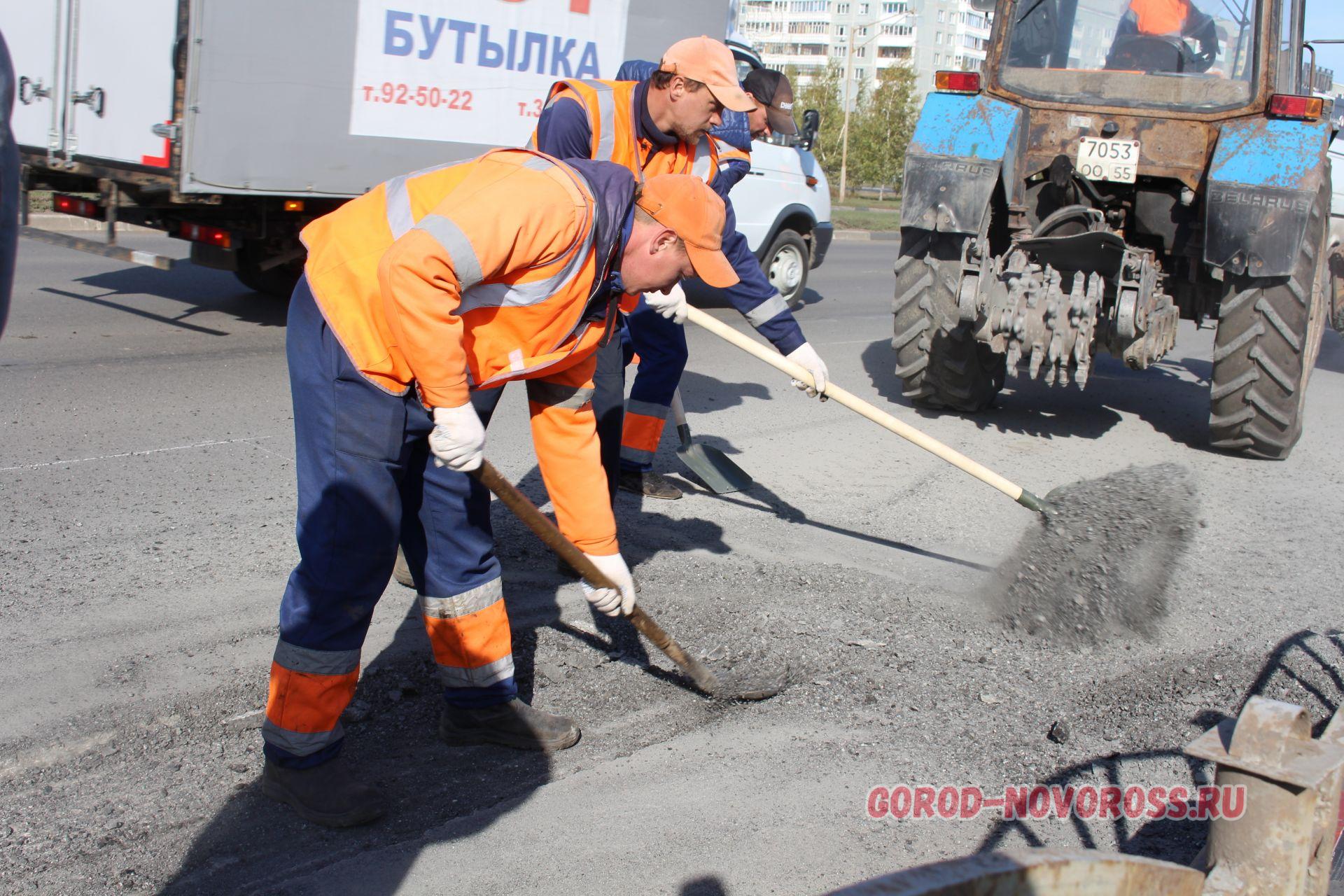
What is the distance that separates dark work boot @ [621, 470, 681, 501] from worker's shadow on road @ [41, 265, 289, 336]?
12.4 feet

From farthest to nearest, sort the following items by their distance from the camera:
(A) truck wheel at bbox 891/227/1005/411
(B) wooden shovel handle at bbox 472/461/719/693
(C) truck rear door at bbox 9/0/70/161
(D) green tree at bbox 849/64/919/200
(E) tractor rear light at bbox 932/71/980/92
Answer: (D) green tree at bbox 849/64/919/200, (C) truck rear door at bbox 9/0/70/161, (E) tractor rear light at bbox 932/71/980/92, (A) truck wheel at bbox 891/227/1005/411, (B) wooden shovel handle at bbox 472/461/719/693

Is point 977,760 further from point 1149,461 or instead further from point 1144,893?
point 1149,461

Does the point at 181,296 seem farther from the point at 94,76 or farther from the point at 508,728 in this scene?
the point at 508,728

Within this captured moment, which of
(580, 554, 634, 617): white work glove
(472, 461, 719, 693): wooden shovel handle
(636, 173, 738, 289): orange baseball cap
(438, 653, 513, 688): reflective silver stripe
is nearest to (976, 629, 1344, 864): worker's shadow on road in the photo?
(472, 461, 719, 693): wooden shovel handle

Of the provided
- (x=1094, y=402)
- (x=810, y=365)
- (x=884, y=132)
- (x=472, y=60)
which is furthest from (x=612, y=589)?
(x=884, y=132)

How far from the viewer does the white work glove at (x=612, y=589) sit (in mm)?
3029

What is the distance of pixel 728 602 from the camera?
3969mm

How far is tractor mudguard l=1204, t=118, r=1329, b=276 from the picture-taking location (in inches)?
226

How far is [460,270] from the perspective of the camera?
2.34 meters

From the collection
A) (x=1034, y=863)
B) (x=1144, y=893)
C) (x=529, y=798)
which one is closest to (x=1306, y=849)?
(x=1144, y=893)

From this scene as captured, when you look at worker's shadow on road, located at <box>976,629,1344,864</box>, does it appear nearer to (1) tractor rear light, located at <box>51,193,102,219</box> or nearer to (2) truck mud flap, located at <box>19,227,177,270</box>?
(2) truck mud flap, located at <box>19,227,177,270</box>

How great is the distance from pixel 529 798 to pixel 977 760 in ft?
3.79

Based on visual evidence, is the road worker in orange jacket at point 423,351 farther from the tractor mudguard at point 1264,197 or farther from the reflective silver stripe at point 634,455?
the tractor mudguard at point 1264,197

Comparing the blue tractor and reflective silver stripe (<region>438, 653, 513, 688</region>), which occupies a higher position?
the blue tractor
